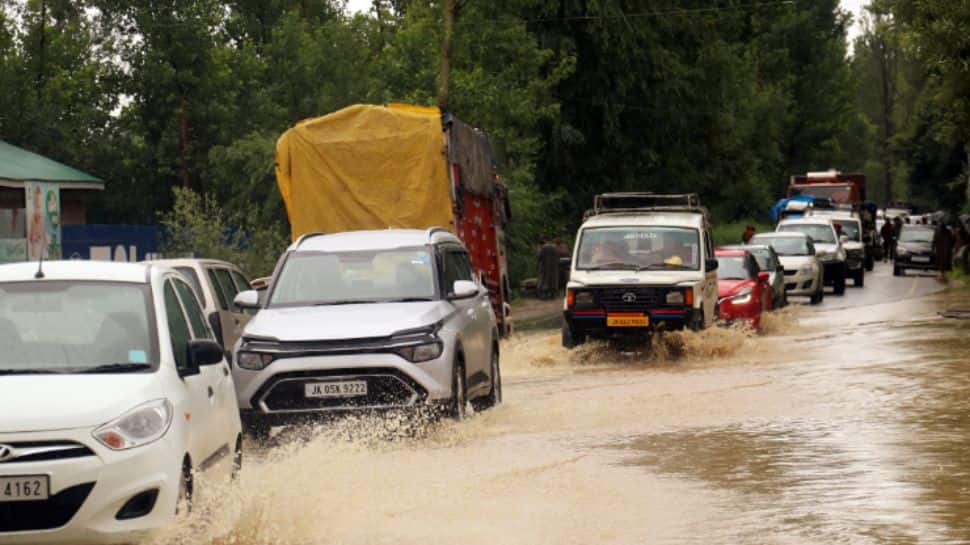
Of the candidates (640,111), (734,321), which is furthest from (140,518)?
(640,111)

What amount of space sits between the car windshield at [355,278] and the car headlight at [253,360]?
1.01 meters

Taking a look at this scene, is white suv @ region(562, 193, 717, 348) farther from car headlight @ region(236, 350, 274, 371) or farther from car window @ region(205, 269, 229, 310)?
car headlight @ region(236, 350, 274, 371)

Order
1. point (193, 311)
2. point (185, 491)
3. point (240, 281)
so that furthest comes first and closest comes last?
point (240, 281) < point (193, 311) < point (185, 491)

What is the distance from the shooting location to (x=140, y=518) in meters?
7.67

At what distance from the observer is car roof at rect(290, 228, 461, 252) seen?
14656mm

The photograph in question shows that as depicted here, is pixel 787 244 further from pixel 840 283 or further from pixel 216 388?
pixel 216 388

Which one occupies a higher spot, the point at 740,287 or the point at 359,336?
the point at 359,336

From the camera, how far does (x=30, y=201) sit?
3941 centimetres

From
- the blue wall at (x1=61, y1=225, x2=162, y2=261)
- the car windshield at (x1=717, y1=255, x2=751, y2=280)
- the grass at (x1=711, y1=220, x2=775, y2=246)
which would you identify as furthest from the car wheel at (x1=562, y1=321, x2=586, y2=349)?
the grass at (x1=711, y1=220, x2=775, y2=246)

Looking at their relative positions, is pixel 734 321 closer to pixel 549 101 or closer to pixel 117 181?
pixel 549 101

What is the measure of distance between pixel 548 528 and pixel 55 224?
102 ft

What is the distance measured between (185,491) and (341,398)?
4840mm

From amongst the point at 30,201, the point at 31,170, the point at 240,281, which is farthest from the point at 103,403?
the point at 31,170

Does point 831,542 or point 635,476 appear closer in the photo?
point 831,542
